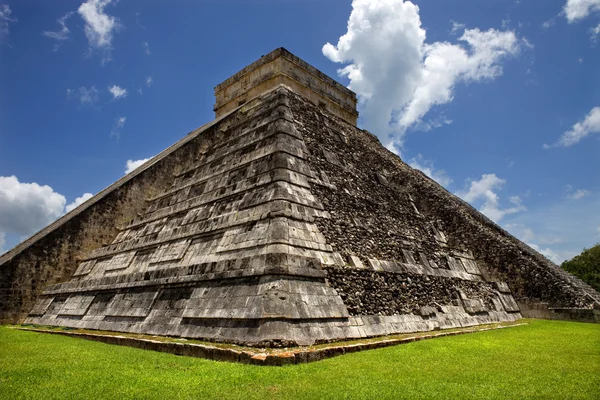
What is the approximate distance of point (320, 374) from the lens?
15.9 feet

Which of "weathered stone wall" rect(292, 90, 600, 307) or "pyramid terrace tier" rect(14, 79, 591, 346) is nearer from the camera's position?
"pyramid terrace tier" rect(14, 79, 591, 346)

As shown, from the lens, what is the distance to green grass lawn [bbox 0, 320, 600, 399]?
410cm

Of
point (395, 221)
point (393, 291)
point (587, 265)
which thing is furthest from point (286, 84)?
point (587, 265)

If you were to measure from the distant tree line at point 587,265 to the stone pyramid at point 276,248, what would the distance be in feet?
35.5

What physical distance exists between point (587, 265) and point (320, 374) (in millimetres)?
27212

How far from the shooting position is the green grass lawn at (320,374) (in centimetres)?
410

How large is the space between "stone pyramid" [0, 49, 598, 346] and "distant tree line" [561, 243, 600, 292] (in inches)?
426

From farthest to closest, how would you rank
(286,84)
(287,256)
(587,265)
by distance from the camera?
1. (587,265)
2. (286,84)
3. (287,256)

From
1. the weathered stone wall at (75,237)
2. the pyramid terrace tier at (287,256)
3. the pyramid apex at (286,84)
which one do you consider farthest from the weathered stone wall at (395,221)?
the weathered stone wall at (75,237)

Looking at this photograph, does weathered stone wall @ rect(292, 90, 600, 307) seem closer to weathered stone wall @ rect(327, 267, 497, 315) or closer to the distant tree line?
→ weathered stone wall @ rect(327, 267, 497, 315)

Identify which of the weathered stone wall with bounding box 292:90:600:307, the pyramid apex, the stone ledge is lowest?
the stone ledge

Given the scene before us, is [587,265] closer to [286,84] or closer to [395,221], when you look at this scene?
[395,221]

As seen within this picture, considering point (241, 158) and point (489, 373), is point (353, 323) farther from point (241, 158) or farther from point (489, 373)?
point (241, 158)

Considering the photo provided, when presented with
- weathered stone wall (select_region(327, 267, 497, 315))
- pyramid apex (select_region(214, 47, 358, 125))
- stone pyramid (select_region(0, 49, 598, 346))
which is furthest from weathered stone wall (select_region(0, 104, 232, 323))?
weathered stone wall (select_region(327, 267, 497, 315))
